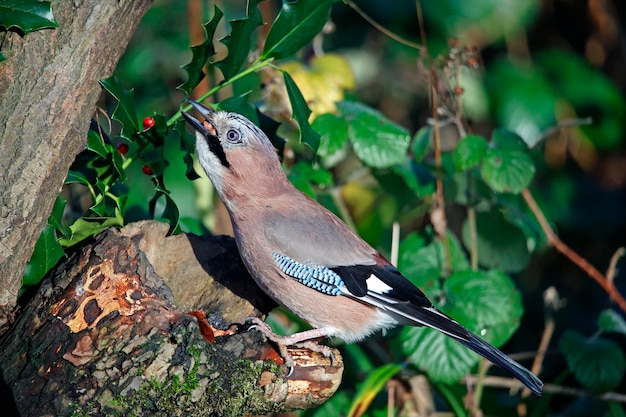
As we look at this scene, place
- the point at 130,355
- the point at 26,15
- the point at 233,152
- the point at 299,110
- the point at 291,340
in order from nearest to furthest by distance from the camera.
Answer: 1. the point at 130,355
2. the point at 26,15
3. the point at 291,340
4. the point at 299,110
5. the point at 233,152

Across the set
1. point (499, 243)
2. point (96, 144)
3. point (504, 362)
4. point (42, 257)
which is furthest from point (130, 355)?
point (499, 243)

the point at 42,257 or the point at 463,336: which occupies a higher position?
the point at 42,257

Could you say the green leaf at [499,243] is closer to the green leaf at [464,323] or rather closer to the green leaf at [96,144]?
the green leaf at [464,323]

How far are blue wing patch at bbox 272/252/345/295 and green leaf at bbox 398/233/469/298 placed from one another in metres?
0.91

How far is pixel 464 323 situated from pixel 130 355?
1999mm

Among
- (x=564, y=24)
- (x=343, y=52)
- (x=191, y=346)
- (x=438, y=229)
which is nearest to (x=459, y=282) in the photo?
(x=438, y=229)

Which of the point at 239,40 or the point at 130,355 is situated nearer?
the point at 130,355

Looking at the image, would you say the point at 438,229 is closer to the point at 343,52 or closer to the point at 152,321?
the point at 152,321

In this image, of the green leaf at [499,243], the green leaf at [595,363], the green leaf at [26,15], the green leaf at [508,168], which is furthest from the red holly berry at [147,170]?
the green leaf at [595,363]

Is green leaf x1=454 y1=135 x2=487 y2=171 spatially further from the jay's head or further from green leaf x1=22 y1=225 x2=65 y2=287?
green leaf x1=22 y1=225 x2=65 y2=287

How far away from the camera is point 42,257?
10.9 feet

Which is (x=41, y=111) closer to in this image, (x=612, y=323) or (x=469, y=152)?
(x=469, y=152)

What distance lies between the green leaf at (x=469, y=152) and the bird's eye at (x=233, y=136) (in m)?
1.32

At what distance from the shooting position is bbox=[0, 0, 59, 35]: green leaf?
3037mm
